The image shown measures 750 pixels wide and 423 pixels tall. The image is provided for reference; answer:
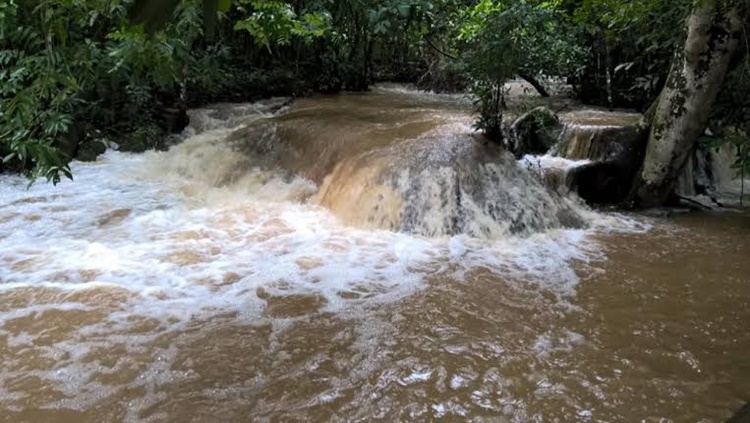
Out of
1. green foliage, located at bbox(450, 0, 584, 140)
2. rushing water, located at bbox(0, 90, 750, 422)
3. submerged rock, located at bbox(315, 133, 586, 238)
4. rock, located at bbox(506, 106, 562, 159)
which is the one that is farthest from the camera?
rock, located at bbox(506, 106, 562, 159)

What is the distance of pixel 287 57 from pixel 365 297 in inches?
342

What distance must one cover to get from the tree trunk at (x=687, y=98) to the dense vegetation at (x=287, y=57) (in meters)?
0.09

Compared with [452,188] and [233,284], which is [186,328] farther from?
[452,188]

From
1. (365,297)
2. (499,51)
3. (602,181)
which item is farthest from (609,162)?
(365,297)

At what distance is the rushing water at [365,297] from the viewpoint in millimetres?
2727

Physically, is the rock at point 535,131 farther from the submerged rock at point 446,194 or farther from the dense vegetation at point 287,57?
the submerged rock at point 446,194

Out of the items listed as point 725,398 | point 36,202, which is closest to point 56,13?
point 725,398

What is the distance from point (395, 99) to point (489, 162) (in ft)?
16.7

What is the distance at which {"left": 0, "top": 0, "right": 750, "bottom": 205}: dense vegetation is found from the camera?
9.32 ft

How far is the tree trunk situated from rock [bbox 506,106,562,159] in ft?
3.89

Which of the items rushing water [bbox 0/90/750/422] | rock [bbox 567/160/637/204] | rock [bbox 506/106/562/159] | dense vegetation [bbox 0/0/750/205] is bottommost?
rushing water [bbox 0/90/750/422]

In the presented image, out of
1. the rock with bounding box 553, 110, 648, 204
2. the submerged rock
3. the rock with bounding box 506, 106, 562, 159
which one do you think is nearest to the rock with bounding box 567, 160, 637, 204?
the rock with bounding box 553, 110, 648, 204

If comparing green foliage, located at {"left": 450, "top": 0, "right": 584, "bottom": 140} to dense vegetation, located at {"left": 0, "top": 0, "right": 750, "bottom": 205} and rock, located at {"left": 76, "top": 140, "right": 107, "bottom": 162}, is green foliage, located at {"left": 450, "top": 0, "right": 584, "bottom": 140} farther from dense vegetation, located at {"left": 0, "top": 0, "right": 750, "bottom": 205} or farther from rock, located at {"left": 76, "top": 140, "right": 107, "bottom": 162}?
rock, located at {"left": 76, "top": 140, "right": 107, "bottom": 162}

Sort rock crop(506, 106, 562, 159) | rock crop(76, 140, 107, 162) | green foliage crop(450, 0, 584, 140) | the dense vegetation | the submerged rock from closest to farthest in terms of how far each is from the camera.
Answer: the dense vegetation → the submerged rock → green foliage crop(450, 0, 584, 140) → rock crop(506, 106, 562, 159) → rock crop(76, 140, 107, 162)
